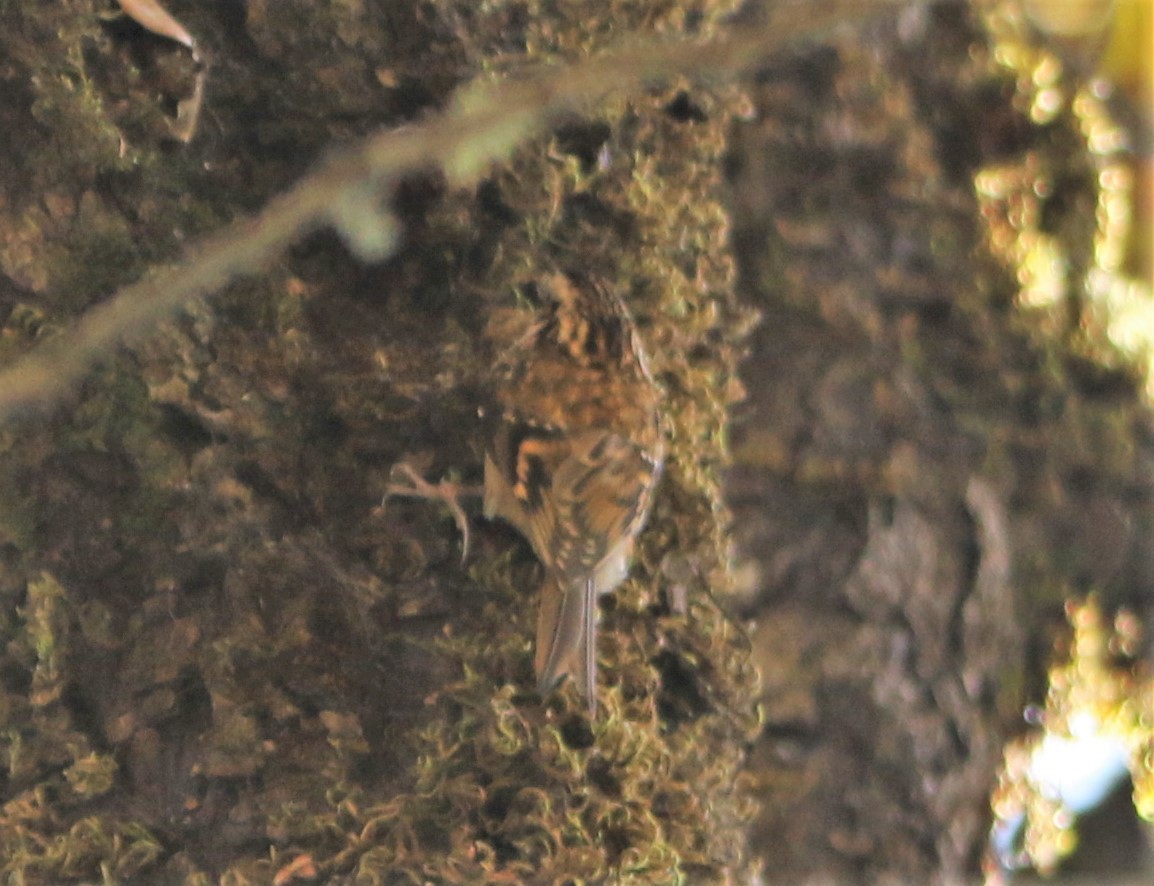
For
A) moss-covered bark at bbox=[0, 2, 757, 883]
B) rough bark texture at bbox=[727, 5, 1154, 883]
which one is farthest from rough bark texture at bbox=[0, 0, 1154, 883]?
rough bark texture at bbox=[727, 5, 1154, 883]

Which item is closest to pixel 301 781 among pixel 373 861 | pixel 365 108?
pixel 373 861

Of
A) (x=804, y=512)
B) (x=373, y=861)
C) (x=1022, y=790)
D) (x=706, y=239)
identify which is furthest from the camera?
(x=1022, y=790)

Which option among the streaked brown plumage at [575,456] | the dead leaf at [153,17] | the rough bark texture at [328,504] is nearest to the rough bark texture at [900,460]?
the rough bark texture at [328,504]

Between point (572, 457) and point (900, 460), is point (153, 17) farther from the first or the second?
point (900, 460)

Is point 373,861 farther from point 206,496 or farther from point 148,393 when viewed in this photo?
point 148,393

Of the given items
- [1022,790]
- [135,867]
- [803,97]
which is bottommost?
[135,867]

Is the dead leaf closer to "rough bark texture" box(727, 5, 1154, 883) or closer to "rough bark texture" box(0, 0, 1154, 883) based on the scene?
"rough bark texture" box(0, 0, 1154, 883)

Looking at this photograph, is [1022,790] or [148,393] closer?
[148,393]

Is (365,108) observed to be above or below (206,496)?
above

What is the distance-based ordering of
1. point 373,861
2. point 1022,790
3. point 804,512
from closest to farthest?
1. point 373,861
2. point 804,512
3. point 1022,790
